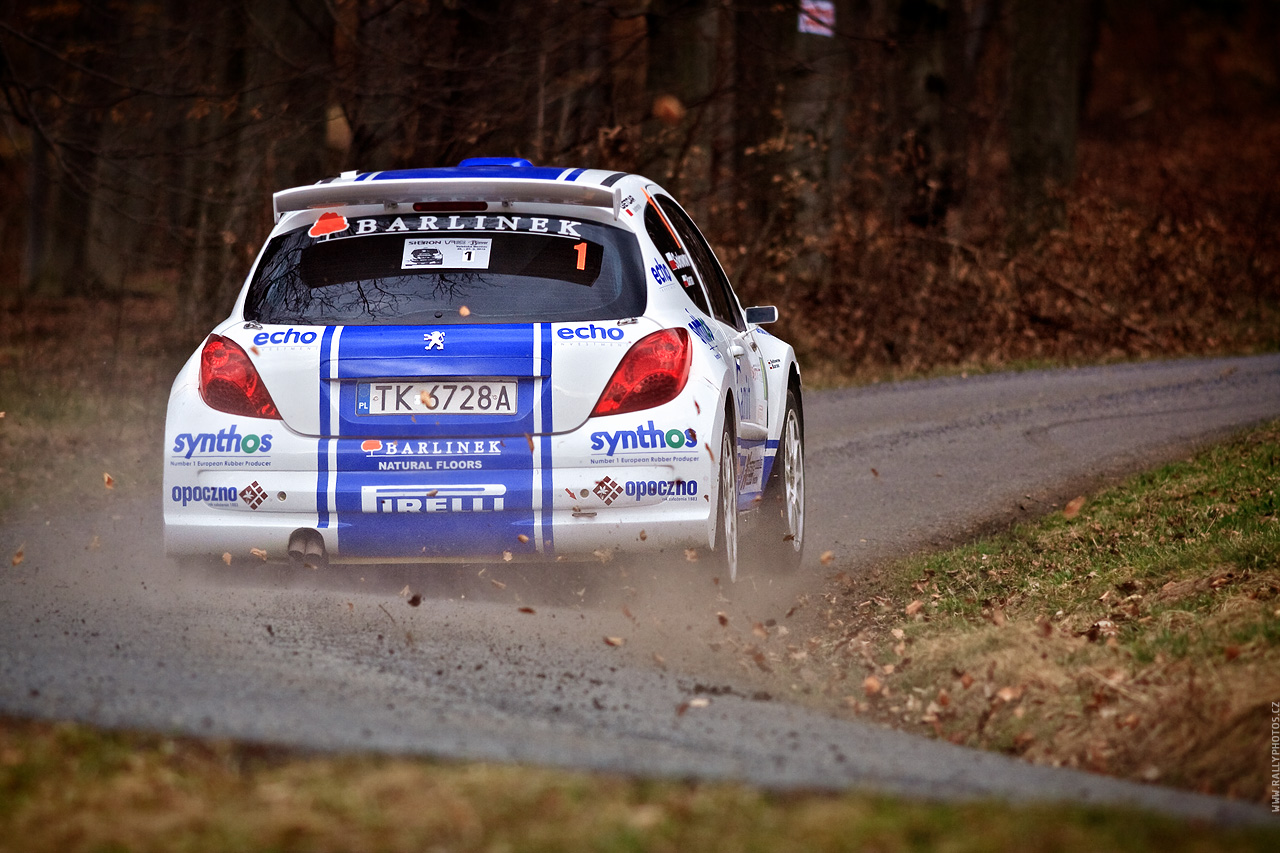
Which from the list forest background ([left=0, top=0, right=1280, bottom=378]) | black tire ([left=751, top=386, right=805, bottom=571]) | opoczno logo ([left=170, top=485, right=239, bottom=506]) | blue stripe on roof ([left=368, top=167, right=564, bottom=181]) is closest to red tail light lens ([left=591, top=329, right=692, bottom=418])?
blue stripe on roof ([left=368, top=167, right=564, bottom=181])

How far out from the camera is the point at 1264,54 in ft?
154

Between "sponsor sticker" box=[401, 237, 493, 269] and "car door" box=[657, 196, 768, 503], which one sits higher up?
"sponsor sticker" box=[401, 237, 493, 269]

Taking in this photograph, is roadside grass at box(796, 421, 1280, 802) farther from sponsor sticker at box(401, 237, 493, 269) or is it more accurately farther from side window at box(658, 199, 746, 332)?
sponsor sticker at box(401, 237, 493, 269)

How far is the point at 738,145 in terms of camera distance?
59.3 ft

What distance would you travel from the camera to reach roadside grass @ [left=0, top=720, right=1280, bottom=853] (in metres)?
3.54

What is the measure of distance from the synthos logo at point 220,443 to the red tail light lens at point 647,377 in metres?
1.31

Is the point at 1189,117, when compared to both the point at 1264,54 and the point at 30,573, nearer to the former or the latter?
the point at 1264,54

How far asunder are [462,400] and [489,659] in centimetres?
106

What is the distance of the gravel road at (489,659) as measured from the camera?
4305 millimetres

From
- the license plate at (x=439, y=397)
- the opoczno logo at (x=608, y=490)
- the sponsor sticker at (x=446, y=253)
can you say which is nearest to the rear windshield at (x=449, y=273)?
the sponsor sticker at (x=446, y=253)

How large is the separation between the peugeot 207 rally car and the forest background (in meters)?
6.79

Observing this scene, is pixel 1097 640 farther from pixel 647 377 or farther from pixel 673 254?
pixel 673 254

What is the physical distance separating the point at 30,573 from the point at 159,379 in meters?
6.98

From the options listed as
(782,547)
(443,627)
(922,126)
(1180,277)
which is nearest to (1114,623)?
(782,547)
